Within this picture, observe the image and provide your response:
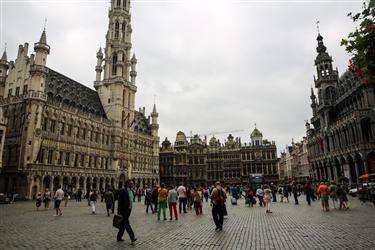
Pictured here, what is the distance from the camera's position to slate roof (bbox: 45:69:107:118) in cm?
5072

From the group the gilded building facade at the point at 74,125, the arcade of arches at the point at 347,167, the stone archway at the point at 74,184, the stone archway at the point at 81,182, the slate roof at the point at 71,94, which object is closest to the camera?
the arcade of arches at the point at 347,167

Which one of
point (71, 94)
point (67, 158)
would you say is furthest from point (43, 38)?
point (67, 158)

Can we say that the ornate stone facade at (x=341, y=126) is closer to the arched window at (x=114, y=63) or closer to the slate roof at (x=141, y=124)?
the slate roof at (x=141, y=124)

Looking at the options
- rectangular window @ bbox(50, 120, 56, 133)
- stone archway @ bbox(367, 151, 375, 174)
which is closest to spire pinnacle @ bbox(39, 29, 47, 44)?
rectangular window @ bbox(50, 120, 56, 133)

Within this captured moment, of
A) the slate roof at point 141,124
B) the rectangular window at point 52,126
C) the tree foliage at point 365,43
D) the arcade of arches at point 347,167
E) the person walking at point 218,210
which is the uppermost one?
the slate roof at point 141,124

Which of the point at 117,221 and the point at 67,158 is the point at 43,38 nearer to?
the point at 67,158

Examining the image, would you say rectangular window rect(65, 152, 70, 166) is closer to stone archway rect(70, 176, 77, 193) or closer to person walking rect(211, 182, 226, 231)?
stone archway rect(70, 176, 77, 193)

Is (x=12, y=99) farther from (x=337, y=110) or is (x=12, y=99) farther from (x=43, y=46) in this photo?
(x=337, y=110)

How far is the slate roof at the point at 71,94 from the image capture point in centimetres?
5072

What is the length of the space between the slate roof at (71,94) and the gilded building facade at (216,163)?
32563mm

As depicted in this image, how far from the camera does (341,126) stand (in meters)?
44.2

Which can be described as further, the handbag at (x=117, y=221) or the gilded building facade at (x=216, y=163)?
the gilded building facade at (x=216, y=163)

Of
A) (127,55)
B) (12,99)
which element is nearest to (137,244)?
(12,99)

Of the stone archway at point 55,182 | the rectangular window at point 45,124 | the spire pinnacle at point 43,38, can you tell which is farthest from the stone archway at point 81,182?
the spire pinnacle at point 43,38
